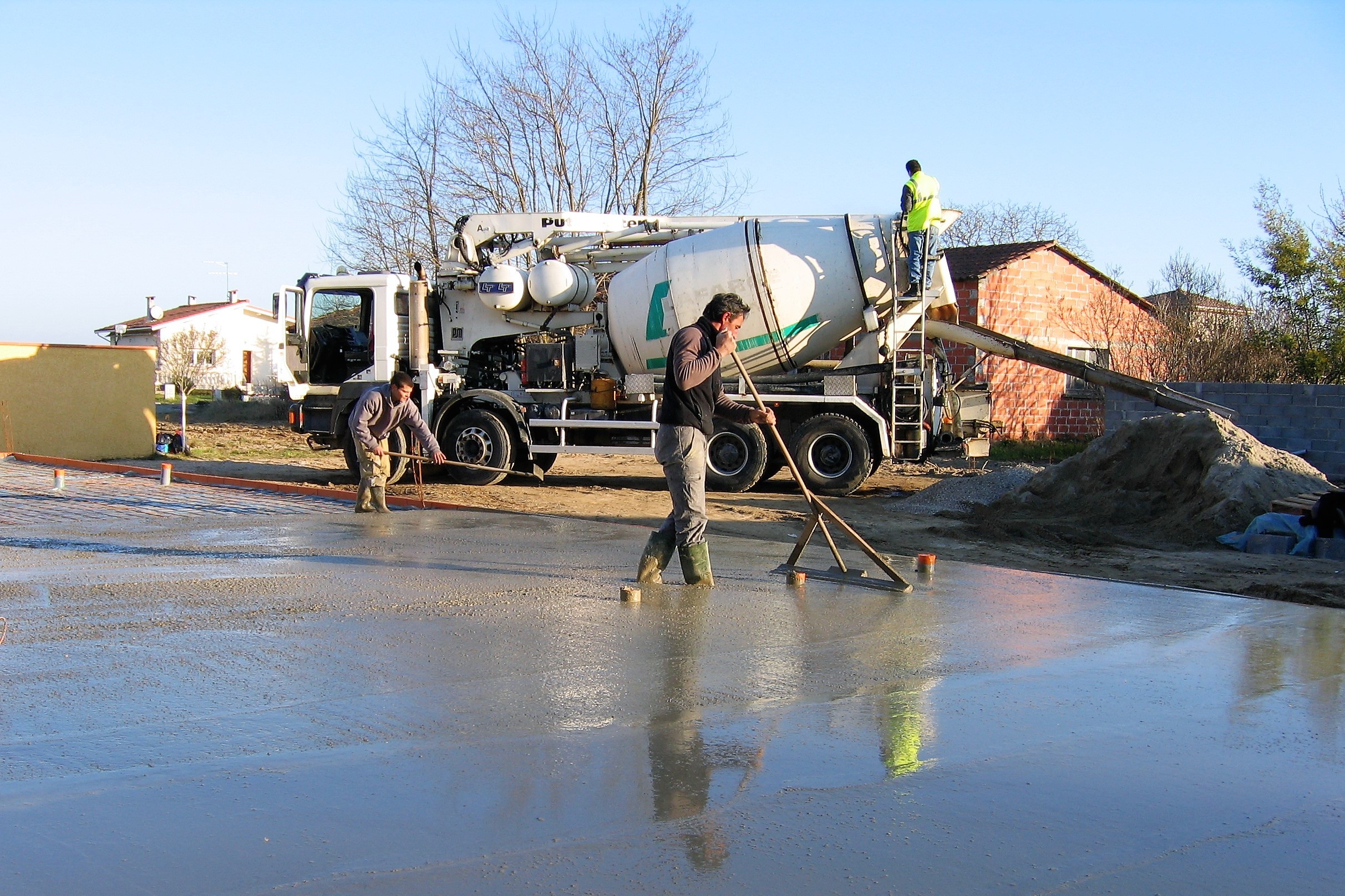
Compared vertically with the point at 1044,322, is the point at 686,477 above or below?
below

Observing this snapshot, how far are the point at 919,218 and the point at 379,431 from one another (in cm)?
697

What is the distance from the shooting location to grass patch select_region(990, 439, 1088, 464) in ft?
70.0

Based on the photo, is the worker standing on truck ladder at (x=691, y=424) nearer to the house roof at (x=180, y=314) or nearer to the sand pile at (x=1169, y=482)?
the sand pile at (x=1169, y=482)

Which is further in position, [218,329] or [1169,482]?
[218,329]

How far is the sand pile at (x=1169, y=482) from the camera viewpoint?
11.5 metres

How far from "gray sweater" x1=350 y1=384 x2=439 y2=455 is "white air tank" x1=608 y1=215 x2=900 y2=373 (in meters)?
4.20

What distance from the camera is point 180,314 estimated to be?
59844mm

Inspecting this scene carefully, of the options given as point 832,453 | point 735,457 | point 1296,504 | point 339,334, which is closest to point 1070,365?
point 832,453

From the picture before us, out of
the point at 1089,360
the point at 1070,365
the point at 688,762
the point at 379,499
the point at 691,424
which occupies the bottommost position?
the point at 688,762

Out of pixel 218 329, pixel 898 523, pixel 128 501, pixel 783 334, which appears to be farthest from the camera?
pixel 218 329

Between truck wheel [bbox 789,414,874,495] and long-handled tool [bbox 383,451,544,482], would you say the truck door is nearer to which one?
long-handled tool [bbox 383,451,544,482]

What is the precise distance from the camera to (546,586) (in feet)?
24.7

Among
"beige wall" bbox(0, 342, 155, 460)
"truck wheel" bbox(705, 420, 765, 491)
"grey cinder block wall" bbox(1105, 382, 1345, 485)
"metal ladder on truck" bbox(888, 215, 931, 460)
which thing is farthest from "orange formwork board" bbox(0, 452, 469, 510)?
→ "grey cinder block wall" bbox(1105, 382, 1345, 485)

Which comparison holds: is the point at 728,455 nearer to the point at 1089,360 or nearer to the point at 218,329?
the point at 1089,360
